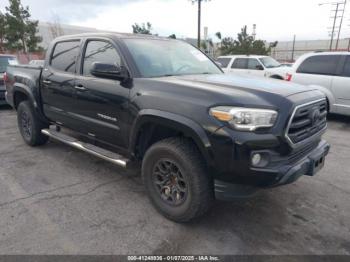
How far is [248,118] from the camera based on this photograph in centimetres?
247

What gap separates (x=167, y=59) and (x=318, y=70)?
5744mm

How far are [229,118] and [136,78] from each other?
1227 mm

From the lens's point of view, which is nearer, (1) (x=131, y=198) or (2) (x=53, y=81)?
(1) (x=131, y=198)

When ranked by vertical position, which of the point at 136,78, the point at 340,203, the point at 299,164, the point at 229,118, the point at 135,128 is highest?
the point at 136,78

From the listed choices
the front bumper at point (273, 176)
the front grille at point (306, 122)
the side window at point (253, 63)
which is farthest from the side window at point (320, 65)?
the front bumper at point (273, 176)

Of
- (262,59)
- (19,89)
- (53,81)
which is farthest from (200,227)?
(262,59)

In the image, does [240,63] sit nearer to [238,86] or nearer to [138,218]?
[238,86]

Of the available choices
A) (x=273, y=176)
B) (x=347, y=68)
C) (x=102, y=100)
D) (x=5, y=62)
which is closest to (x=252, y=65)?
(x=347, y=68)

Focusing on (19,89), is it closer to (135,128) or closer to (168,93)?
(135,128)

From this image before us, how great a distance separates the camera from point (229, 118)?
248cm

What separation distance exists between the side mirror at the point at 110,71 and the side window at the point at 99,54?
0.30 metres

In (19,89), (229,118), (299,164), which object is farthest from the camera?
(19,89)

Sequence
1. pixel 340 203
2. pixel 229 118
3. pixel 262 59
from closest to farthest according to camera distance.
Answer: pixel 229 118 → pixel 340 203 → pixel 262 59

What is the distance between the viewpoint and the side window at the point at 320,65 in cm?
769
